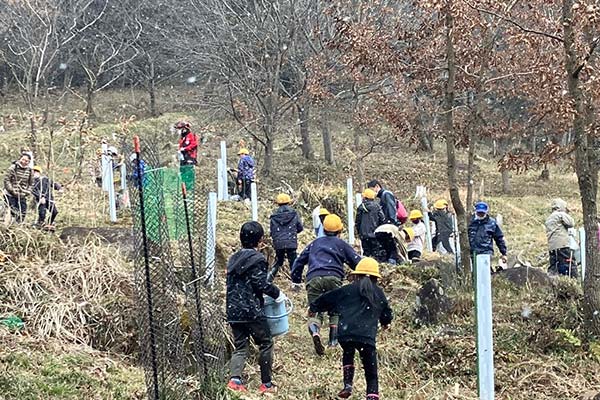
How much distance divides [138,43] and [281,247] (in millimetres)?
26025

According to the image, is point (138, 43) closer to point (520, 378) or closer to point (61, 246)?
point (61, 246)

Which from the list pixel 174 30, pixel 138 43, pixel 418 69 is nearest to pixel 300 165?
pixel 174 30

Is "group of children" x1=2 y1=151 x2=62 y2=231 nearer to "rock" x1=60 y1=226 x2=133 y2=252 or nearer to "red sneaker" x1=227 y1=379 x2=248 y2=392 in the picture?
"rock" x1=60 y1=226 x2=133 y2=252

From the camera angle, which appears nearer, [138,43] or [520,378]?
[520,378]

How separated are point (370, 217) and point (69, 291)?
17.4 ft

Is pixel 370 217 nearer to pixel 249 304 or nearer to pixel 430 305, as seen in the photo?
pixel 430 305

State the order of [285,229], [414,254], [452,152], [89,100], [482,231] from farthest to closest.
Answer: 1. [89,100]
2. [414,254]
3. [482,231]
4. [285,229]
5. [452,152]

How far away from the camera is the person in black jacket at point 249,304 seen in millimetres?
6598

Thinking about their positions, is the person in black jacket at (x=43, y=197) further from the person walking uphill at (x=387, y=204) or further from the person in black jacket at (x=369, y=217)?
the person walking uphill at (x=387, y=204)

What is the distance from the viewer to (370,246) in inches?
477

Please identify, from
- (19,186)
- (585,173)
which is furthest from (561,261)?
(19,186)

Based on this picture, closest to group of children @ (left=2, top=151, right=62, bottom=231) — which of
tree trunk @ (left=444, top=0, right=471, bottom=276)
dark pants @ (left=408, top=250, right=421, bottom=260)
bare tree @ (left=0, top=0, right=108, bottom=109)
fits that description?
tree trunk @ (left=444, top=0, right=471, bottom=276)

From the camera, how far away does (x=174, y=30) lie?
29.3m

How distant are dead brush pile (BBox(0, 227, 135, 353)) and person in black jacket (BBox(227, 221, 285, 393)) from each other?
142cm
